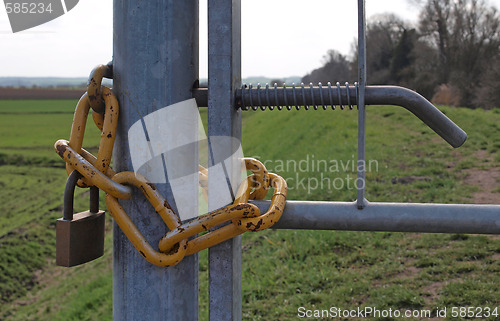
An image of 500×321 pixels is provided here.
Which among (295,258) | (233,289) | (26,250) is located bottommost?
(26,250)

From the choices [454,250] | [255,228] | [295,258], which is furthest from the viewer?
[295,258]

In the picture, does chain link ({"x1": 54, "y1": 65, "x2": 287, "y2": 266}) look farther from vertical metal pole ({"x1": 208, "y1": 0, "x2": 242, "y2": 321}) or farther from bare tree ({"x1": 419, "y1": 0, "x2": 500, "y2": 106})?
bare tree ({"x1": 419, "y1": 0, "x2": 500, "y2": 106})

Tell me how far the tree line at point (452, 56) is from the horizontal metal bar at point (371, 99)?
519 inches

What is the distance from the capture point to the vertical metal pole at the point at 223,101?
3.48ft

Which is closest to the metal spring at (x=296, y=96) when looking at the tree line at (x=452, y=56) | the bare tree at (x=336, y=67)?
the tree line at (x=452, y=56)

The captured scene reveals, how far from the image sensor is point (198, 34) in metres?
1.12

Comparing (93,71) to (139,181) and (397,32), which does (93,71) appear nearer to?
(139,181)

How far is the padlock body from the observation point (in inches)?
45.5

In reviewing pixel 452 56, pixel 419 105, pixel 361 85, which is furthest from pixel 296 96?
pixel 452 56

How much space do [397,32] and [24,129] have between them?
64.8ft

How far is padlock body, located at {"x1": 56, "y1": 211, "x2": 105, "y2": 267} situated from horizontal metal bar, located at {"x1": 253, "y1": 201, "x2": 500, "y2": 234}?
0.48 metres

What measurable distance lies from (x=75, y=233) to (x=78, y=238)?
1 cm

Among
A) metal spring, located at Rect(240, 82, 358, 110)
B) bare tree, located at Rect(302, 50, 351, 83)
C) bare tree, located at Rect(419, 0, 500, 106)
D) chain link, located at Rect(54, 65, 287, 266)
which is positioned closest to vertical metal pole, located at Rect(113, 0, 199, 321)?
chain link, located at Rect(54, 65, 287, 266)

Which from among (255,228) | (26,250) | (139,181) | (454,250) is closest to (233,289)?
(255,228)
